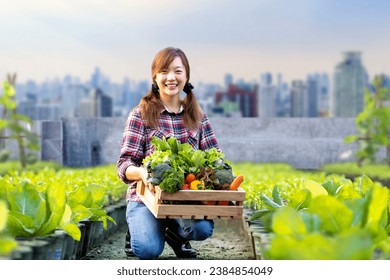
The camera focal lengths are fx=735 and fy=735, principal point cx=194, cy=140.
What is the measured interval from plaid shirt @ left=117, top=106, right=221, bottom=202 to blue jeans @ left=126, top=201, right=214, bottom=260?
7 centimetres

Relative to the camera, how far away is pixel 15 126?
7461mm

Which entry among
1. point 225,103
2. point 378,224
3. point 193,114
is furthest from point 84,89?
point 378,224

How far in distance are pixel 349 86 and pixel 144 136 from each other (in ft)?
17.6

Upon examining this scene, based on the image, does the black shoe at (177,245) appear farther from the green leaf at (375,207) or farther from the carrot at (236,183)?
the green leaf at (375,207)

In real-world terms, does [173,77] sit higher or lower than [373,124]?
higher

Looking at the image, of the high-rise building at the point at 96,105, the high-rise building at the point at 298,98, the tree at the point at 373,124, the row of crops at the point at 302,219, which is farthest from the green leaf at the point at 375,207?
the high-rise building at the point at 298,98

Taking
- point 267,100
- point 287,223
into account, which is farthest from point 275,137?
point 287,223

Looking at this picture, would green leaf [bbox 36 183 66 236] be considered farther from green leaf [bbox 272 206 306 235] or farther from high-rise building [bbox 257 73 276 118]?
high-rise building [bbox 257 73 276 118]

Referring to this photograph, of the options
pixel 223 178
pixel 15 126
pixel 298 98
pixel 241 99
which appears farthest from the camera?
pixel 241 99

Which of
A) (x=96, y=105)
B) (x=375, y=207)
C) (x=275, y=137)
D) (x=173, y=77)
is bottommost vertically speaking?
(x=275, y=137)

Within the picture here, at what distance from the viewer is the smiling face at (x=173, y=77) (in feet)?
10.5

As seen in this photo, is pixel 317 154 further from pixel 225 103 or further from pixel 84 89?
pixel 84 89

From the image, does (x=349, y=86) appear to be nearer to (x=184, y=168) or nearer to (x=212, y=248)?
(x=212, y=248)
